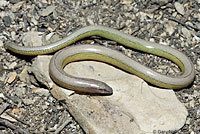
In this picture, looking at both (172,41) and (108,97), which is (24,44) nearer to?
(108,97)

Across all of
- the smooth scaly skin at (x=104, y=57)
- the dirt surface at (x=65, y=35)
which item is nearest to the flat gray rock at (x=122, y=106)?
the smooth scaly skin at (x=104, y=57)

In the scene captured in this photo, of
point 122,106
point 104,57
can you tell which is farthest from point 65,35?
point 122,106

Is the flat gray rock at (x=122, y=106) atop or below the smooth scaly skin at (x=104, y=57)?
below

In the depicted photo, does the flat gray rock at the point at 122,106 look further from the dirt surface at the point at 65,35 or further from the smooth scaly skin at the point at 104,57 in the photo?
the dirt surface at the point at 65,35

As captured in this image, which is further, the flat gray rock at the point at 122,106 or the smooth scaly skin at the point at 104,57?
the smooth scaly skin at the point at 104,57

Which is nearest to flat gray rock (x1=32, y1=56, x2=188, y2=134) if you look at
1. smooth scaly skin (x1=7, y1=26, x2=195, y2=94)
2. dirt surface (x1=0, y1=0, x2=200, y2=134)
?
smooth scaly skin (x1=7, y1=26, x2=195, y2=94)

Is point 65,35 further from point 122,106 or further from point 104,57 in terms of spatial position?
point 122,106
